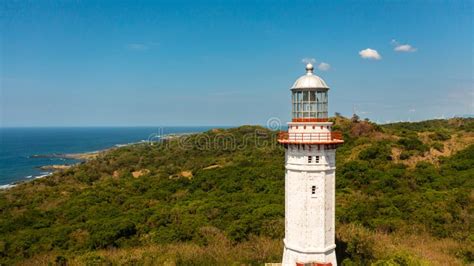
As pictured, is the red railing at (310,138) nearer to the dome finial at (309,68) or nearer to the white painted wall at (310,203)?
the white painted wall at (310,203)

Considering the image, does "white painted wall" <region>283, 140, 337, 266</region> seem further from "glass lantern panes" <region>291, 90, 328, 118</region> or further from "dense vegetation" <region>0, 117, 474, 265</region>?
"dense vegetation" <region>0, 117, 474, 265</region>

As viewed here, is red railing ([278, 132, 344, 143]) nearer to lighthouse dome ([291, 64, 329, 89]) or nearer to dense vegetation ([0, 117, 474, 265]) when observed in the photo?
lighthouse dome ([291, 64, 329, 89])

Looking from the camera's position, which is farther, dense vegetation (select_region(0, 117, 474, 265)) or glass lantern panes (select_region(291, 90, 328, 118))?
dense vegetation (select_region(0, 117, 474, 265))

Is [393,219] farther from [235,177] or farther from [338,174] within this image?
[235,177]

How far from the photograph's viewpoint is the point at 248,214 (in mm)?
25656

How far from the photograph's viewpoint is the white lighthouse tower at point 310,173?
1162cm

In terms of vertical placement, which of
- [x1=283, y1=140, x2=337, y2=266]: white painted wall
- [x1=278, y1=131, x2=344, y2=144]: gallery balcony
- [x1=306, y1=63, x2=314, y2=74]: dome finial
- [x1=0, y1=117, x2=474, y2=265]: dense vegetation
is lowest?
[x1=0, y1=117, x2=474, y2=265]: dense vegetation

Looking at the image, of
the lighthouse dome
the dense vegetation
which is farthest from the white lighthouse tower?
the dense vegetation

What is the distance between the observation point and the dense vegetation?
61.8 feet

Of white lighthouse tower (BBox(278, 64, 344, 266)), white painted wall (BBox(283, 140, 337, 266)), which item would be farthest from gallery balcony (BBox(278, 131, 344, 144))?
white painted wall (BBox(283, 140, 337, 266))

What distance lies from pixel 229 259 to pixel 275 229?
187 inches

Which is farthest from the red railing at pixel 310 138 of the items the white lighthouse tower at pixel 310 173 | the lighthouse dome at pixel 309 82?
the lighthouse dome at pixel 309 82

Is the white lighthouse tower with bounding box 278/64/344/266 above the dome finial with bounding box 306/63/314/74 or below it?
below

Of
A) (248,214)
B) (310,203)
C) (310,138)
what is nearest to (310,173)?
(310,203)
